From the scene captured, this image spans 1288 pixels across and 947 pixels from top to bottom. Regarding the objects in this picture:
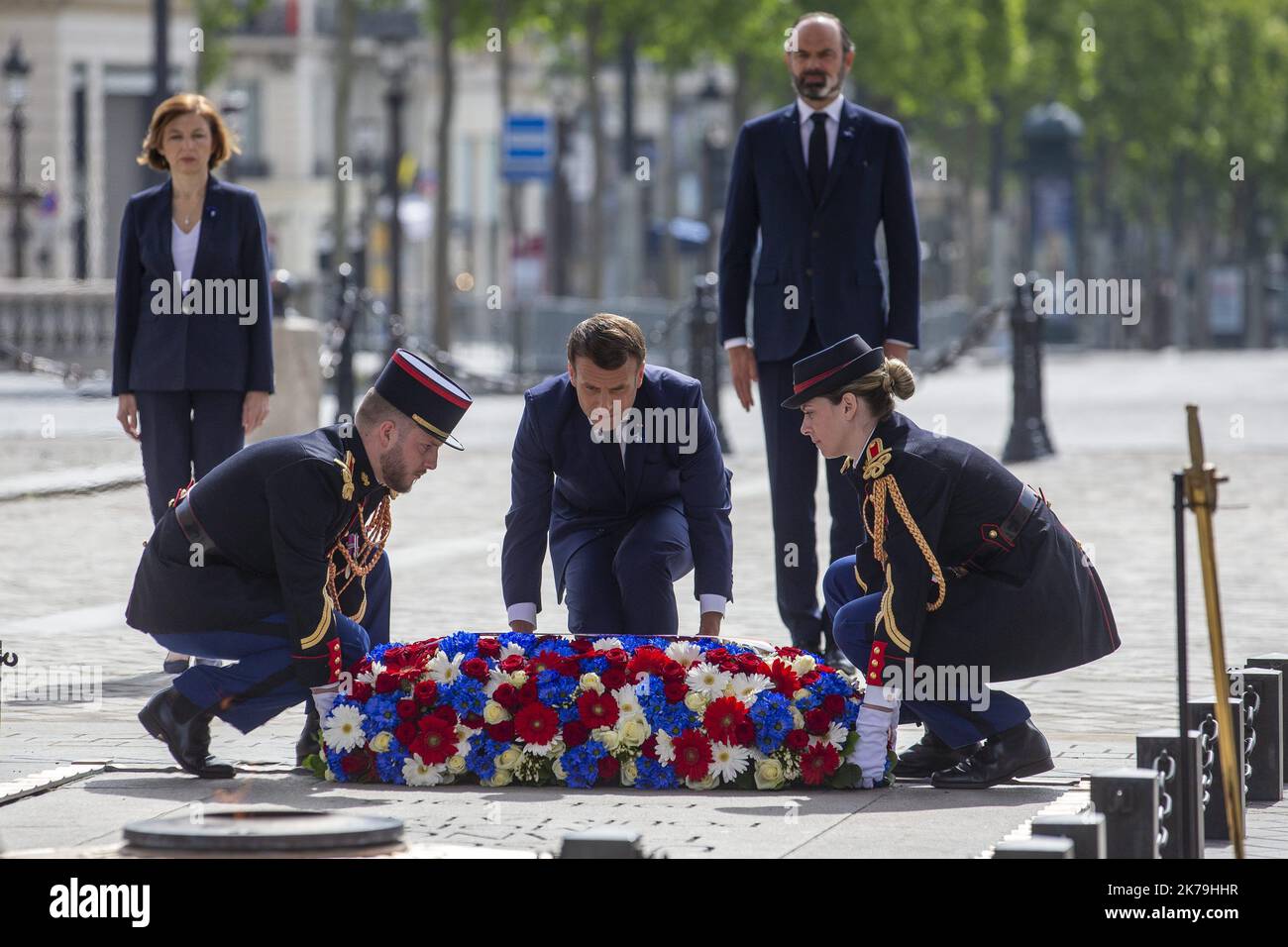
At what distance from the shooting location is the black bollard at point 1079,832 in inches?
184

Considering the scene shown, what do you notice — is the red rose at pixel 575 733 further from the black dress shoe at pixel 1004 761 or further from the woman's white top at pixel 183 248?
the woman's white top at pixel 183 248

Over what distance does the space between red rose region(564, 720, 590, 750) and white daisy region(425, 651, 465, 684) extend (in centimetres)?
32

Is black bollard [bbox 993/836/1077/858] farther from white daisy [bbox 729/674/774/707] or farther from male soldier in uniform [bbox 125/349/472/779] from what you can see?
male soldier in uniform [bbox 125/349/472/779]

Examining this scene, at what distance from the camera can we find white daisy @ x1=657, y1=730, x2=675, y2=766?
662 centimetres

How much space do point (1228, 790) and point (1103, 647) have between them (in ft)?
5.03

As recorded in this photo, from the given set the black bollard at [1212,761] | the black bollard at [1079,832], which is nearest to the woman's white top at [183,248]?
the black bollard at [1212,761]

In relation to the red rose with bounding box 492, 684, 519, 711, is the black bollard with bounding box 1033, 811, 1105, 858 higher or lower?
lower

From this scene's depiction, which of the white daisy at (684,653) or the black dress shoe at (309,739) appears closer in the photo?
the white daisy at (684,653)

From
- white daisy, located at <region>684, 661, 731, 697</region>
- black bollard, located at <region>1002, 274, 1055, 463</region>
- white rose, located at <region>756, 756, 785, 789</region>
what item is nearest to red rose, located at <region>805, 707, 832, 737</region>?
white rose, located at <region>756, 756, 785, 789</region>

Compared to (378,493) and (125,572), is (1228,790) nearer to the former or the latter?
(378,493)

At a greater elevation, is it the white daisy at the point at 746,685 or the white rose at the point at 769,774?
the white daisy at the point at 746,685

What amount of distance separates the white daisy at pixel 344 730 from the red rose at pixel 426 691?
152mm

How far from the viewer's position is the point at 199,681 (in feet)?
22.4
